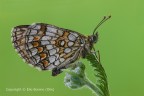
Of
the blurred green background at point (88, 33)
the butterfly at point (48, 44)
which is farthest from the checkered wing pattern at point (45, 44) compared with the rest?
the blurred green background at point (88, 33)

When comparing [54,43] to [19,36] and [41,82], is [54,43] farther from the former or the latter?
[41,82]

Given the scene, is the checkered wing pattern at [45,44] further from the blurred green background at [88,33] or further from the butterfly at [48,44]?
the blurred green background at [88,33]

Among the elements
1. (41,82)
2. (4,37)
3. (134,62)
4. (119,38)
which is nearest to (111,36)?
(119,38)

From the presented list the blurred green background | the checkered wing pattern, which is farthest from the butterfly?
the blurred green background

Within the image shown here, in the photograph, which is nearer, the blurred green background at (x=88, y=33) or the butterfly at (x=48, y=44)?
the butterfly at (x=48, y=44)

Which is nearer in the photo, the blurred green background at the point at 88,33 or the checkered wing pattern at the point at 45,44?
the checkered wing pattern at the point at 45,44

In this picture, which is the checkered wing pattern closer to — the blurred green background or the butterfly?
the butterfly
